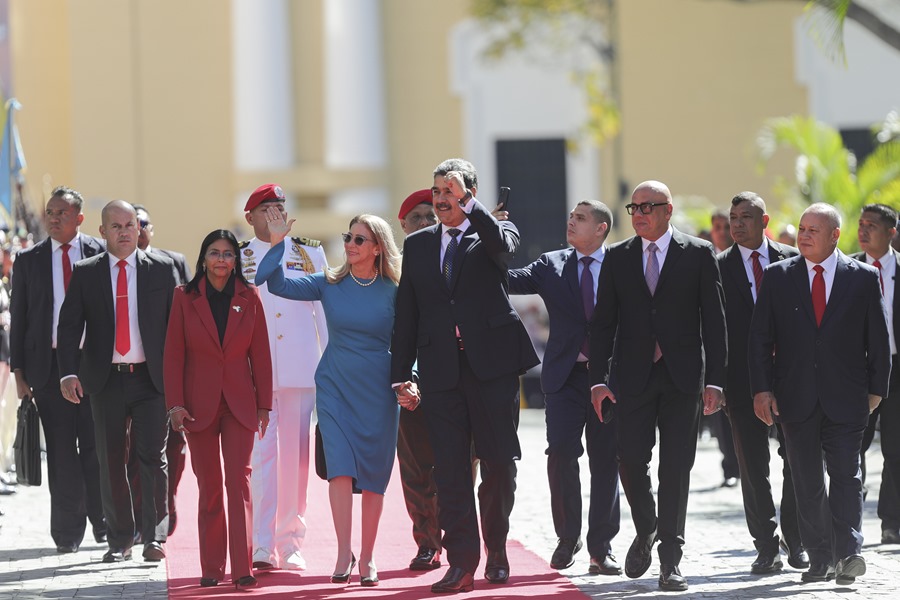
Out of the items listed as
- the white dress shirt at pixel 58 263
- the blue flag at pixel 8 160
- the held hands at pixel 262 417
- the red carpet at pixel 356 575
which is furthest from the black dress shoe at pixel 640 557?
the blue flag at pixel 8 160

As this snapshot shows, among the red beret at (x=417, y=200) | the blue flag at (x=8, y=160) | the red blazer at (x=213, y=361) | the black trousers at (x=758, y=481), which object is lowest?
the black trousers at (x=758, y=481)

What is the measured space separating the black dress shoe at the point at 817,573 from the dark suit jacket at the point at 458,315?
68.9 inches

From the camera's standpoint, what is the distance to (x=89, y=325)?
980cm

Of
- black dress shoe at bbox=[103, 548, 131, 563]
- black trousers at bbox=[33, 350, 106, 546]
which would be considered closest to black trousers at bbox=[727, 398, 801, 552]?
black dress shoe at bbox=[103, 548, 131, 563]

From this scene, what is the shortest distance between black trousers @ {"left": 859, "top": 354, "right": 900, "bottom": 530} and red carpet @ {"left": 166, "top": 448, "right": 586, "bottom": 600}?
2.15 m

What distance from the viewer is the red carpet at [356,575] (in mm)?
8453

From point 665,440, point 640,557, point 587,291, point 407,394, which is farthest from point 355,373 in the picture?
point 640,557

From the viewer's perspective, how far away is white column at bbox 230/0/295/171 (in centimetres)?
2647

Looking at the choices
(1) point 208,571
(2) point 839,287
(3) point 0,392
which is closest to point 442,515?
(1) point 208,571

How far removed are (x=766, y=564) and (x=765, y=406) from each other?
927mm

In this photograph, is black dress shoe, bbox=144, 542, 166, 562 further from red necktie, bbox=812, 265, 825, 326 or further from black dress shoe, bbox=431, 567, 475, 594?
red necktie, bbox=812, 265, 825, 326

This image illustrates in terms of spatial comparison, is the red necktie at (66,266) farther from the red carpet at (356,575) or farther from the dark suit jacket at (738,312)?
the dark suit jacket at (738,312)

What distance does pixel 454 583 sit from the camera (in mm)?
8359

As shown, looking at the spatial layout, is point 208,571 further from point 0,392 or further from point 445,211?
point 0,392
